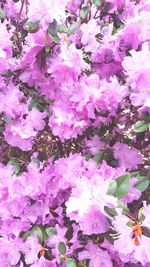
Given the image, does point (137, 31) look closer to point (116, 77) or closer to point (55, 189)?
point (116, 77)

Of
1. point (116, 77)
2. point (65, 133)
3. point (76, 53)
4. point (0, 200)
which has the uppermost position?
point (76, 53)

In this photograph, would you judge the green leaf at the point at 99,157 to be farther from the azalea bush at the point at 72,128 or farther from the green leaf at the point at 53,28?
the green leaf at the point at 53,28

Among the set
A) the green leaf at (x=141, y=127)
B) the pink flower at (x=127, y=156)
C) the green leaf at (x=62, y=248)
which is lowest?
the green leaf at (x=62, y=248)

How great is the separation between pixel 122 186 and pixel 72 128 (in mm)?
381

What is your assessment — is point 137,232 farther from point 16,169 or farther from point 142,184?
point 16,169

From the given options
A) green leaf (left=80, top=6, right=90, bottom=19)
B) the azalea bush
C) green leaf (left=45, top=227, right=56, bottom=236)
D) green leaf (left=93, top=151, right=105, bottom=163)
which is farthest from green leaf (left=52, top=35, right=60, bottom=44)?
green leaf (left=45, top=227, right=56, bottom=236)

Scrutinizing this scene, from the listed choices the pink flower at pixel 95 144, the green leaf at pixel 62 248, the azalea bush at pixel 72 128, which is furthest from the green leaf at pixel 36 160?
the green leaf at pixel 62 248

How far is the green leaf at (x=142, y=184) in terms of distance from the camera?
5.80 ft

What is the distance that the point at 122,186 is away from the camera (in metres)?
1.57

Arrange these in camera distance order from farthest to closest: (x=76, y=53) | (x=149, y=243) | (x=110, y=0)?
(x=110, y=0) → (x=76, y=53) → (x=149, y=243)

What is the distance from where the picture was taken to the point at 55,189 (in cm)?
190

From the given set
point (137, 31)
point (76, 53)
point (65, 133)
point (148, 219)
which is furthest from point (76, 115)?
point (148, 219)

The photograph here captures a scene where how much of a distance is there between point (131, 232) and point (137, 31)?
77 cm

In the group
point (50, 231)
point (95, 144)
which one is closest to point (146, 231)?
point (50, 231)
